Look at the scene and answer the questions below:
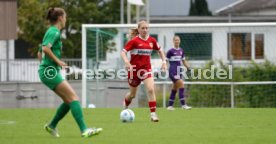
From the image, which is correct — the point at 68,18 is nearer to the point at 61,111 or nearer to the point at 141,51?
the point at 141,51

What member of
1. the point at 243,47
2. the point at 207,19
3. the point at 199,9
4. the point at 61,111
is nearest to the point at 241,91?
the point at 243,47

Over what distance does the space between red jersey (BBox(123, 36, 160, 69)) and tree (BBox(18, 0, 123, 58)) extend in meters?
20.1

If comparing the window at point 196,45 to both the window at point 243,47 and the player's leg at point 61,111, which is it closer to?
the window at point 243,47

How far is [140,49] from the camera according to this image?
16.5 metres

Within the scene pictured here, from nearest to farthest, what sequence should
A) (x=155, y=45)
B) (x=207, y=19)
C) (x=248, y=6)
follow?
(x=155, y=45) → (x=248, y=6) → (x=207, y=19)

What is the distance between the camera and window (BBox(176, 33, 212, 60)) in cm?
2690

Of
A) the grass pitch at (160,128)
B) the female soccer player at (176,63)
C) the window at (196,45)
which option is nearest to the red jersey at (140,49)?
the grass pitch at (160,128)

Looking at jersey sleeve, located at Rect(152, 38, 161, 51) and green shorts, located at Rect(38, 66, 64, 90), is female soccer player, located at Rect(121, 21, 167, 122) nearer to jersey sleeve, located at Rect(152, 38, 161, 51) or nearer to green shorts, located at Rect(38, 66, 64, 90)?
jersey sleeve, located at Rect(152, 38, 161, 51)

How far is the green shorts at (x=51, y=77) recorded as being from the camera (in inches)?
463

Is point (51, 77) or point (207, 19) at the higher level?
point (207, 19)

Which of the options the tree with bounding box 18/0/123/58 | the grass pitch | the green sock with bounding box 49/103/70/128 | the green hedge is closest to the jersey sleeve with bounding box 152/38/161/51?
the grass pitch

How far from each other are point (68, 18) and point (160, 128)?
23.7m

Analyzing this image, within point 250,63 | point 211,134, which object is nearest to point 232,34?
point 250,63

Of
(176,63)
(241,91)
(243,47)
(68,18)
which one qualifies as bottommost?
(241,91)
